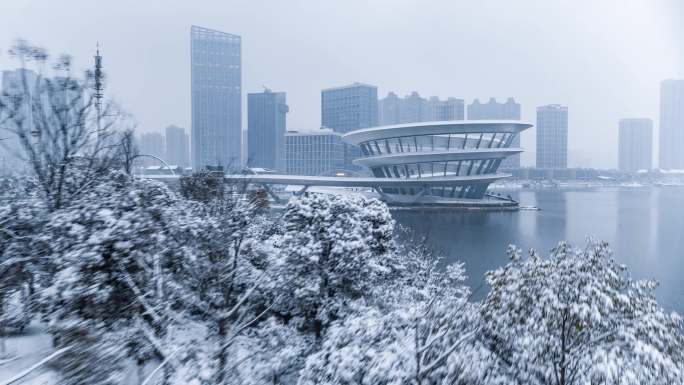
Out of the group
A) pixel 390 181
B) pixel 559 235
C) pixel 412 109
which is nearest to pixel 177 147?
pixel 412 109

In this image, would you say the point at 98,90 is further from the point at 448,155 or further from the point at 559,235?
the point at 448,155

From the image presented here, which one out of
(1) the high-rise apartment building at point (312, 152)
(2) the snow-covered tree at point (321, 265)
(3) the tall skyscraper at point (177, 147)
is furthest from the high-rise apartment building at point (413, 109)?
(2) the snow-covered tree at point (321, 265)

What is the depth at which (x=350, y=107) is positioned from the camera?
93438 millimetres

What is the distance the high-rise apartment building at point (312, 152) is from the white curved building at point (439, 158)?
3365 centimetres

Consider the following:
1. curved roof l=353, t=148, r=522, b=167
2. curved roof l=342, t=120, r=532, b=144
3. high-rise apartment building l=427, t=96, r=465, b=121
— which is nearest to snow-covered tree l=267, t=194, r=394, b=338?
curved roof l=353, t=148, r=522, b=167

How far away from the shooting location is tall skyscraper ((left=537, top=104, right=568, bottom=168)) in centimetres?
9869

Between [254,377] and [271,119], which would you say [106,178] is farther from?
[271,119]

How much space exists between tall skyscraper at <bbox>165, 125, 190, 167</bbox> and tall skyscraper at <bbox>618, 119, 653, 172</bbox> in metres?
109

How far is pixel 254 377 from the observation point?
4.36 metres

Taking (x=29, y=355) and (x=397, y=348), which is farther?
(x=29, y=355)

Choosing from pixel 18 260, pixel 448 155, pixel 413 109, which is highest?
pixel 413 109

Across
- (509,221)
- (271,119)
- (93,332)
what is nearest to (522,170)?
(271,119)

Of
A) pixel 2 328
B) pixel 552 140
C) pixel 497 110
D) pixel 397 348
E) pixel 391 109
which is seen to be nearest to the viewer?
pixel 397 348

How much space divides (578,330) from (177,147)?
87.5 meters
